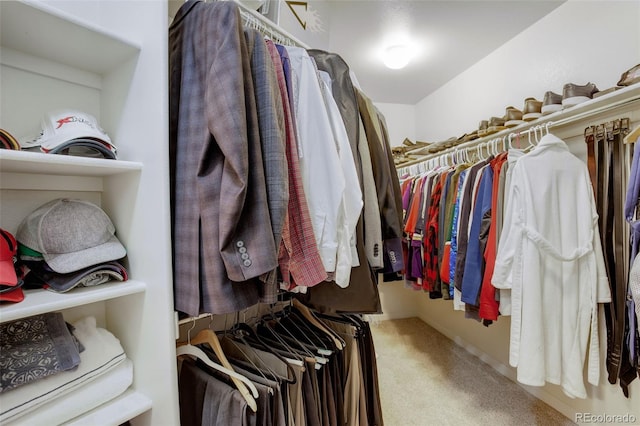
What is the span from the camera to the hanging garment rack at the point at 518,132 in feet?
3.95

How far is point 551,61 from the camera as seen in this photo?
6.09ft

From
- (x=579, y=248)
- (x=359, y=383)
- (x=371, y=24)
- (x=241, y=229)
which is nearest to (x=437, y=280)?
(x=579, y=248)

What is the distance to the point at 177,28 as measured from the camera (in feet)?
2.52

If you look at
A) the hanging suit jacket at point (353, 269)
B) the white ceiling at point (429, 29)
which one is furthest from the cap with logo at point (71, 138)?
the white ceiling at point (429, 29)

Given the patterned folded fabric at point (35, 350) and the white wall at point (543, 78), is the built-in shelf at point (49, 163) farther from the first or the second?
the white wall at point (543, 78)

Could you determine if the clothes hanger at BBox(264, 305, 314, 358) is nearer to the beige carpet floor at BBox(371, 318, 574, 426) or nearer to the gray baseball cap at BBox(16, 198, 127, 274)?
the gray baseball cap at BBox(16, 198, 127, 274)

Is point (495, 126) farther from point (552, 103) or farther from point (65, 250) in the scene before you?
point (65, 250)

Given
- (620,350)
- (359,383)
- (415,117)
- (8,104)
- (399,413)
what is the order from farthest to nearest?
1. (415,117)
2. (399,413)
3. (620,350)
4. (359,383)
5. (8,104)

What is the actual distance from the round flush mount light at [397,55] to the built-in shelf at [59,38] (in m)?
1.99

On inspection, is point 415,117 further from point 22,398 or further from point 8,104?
point 22,398

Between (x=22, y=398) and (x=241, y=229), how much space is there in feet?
1.84

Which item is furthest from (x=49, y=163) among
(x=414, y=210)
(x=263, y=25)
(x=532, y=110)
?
(x=532, y=110)

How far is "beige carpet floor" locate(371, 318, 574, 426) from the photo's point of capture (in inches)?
64.2

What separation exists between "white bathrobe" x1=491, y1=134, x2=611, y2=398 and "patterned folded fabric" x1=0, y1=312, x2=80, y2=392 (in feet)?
5.09
